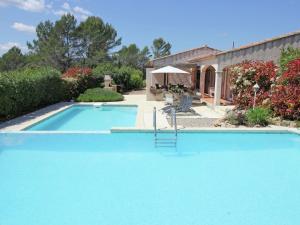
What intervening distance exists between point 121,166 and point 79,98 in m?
15.9

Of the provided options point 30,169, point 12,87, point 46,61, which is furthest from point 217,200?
point 46,61

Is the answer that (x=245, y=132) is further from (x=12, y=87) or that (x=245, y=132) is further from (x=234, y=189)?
(x=12, y=87)

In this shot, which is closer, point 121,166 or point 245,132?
point 121,166

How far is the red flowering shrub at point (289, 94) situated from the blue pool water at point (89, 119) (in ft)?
23.8

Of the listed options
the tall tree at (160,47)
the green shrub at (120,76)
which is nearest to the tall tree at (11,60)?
the tall tree at (160,47)

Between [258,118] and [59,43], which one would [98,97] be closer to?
[258,118]

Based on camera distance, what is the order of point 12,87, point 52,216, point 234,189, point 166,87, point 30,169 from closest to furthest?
point 52,216 → point 234,189 → point 30,169 → point 12,87 → point 166,87

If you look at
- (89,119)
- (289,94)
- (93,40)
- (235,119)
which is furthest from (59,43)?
(289,94)

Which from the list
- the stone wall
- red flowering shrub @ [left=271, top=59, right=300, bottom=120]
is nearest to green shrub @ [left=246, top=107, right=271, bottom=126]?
red flowering shrub @ [left=271, top=59, right=300, bottom=120]

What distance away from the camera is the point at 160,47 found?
79938mm

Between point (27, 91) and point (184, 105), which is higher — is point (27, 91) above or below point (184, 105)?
above

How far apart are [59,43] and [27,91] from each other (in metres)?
32.7

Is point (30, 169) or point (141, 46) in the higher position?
point (141, 46)

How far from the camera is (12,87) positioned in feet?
47.5
